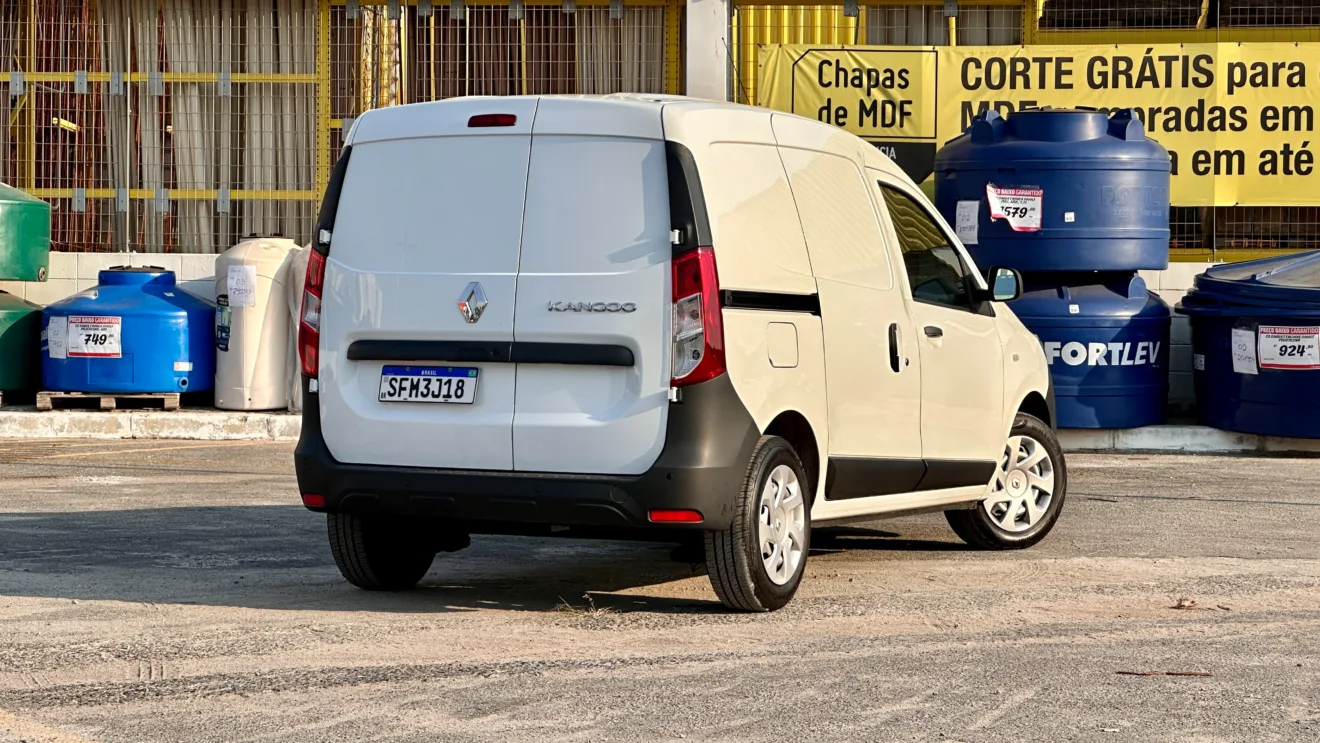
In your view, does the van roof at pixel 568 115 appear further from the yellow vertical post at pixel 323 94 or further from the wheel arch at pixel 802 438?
the yellow vertical post at pixel 323 94

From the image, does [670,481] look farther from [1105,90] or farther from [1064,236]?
[1105,90]

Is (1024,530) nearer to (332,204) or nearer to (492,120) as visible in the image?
(492,120)

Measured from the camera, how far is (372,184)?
6625 millimetres

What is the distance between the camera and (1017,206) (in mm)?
13359

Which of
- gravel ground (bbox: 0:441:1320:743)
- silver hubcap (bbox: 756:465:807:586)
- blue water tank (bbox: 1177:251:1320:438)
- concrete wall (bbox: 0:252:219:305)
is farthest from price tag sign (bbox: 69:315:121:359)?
silver hubcap (bbox: 756:465:807:586)

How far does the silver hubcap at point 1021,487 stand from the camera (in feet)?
27.6

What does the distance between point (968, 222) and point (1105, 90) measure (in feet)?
11.6

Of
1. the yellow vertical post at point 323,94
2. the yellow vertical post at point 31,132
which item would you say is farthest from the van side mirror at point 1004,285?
the yellow vertical post at point 31,132

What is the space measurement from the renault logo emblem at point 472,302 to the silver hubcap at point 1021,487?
3.03 m

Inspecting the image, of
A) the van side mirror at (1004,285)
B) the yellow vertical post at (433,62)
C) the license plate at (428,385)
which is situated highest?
the yellow vertical post at (433,62)

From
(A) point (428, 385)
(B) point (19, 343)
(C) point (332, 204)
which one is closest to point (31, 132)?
(B) point (19, 343)

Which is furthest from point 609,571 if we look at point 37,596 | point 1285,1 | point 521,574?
point 1285,1

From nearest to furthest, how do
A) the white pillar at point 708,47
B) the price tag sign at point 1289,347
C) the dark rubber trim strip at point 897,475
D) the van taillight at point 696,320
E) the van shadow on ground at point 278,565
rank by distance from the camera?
the van taillight at point 696,320
the van shadow on ground at point 278,565
the dark rubber trim strip at point 897,475
the price tag sign at point 1289,347
the white pillar at point 708,47

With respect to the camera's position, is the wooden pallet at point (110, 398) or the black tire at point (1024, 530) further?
the wooden pallet at point (110, 398)
